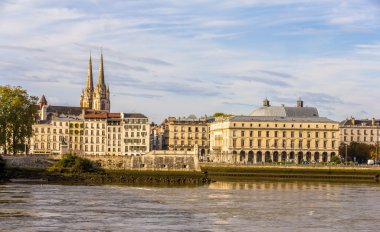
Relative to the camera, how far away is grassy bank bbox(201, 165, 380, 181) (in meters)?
123

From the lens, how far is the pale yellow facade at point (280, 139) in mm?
163125

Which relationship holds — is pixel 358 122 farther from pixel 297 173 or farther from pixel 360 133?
pixel 297 173

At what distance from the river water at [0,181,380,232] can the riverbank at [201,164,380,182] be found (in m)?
32.4

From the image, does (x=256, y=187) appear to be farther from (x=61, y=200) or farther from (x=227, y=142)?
(x=227, y=142)

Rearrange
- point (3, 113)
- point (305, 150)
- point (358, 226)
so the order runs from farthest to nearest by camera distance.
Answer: point (305, 150), point (3, 113), point (358, 226)

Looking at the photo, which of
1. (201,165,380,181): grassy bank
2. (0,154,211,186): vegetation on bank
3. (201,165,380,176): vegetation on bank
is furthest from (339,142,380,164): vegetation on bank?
(0,154,211,186): vegetation on bank

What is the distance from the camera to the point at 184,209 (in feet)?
212

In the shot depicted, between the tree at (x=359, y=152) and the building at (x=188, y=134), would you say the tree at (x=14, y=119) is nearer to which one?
the building at (x=188, y=134)

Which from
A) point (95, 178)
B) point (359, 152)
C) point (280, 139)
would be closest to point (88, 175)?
point (95, 178)

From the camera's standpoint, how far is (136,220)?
5675 centimetres

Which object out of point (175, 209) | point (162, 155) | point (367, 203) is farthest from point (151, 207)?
point (162, 155)

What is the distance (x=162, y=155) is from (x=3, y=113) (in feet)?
80.3

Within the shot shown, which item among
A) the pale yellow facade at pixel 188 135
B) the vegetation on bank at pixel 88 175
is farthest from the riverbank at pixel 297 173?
the pale yellow facade at pixel 188 135

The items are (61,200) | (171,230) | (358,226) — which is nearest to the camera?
(171,230)
